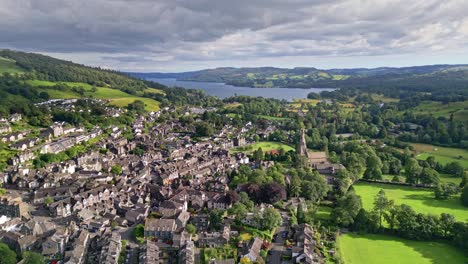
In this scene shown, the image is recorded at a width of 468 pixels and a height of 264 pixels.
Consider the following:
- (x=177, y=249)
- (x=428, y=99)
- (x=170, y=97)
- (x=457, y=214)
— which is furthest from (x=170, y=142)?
(x=428, y=99)

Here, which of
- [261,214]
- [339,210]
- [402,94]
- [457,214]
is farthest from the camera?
[402,94]

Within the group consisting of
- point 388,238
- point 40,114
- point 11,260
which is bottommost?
point 388,238

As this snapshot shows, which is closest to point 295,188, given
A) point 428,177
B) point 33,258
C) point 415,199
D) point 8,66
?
point 415,199

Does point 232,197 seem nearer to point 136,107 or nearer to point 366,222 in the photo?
point 366,222

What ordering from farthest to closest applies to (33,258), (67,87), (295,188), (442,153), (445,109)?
(67,87)
(445,109)
(442,153)
(295,188)
(33,258)

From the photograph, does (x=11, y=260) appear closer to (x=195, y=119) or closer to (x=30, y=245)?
(x=30, y=245)
